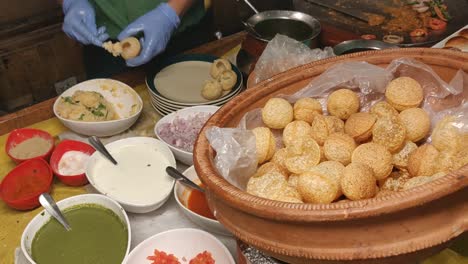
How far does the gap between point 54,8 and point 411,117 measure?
318cm

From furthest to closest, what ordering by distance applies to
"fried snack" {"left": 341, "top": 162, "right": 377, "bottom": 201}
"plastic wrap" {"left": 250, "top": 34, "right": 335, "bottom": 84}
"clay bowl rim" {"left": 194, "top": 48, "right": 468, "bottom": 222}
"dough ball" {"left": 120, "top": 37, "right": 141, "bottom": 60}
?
"dough ball" {"left": 120, "top": 37, "right": 141, "bottom": 60}
"plastic wrap" {"left": 250, "top": 34, "right": 335, "bottom": 84}
"fried snack" {"left": 341, "top": 162, "right": 377, "bottom": 201}
"clay bowl rim" {"left": 194, "top": 48, "right": 468, "bottom": 222}

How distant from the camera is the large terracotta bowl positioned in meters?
0.84

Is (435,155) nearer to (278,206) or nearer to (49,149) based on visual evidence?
(278,206)

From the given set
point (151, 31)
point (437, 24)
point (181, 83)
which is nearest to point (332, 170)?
point (181, 83)

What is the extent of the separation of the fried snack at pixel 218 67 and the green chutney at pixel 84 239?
3.04 ft

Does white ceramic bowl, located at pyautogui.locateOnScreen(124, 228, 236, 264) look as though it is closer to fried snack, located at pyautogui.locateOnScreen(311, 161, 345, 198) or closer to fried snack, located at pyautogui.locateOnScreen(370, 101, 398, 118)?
fried snack, located at pyautogui.locateOnScreen(311, 161, 345, 198)

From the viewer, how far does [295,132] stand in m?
1.25

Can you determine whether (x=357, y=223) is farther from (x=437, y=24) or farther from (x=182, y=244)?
(x=437, y=24)

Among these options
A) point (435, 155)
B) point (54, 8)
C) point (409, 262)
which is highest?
point (435, 155)

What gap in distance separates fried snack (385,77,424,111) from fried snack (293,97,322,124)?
0.70 feet

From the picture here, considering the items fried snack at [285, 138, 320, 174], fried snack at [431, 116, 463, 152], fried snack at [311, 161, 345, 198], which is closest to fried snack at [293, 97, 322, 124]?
fried snack at [285, 138, 320, 174]

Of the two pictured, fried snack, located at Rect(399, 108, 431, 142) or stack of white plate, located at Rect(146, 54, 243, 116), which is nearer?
fried snack, located at Rect(399, 108, 431, 142)

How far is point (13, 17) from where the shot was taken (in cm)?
344

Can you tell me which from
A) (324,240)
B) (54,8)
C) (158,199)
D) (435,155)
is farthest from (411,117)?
(54,8)
